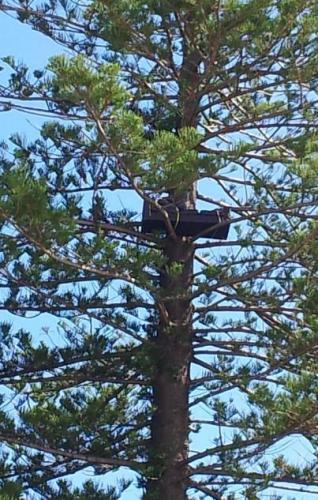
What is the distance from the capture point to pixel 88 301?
616 cm

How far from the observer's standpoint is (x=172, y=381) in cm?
618

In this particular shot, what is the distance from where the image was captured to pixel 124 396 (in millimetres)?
6453

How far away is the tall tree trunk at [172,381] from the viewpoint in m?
5.86

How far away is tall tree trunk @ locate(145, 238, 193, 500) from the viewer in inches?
231

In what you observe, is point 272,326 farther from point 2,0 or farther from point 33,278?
point 2,0

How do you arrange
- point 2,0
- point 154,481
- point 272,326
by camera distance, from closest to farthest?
point 154,481
point 272,326
point 2,0

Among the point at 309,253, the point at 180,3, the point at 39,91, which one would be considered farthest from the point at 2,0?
the point at 309,253

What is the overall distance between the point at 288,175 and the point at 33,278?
138cm

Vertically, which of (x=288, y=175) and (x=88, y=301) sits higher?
(x=288, y=175)

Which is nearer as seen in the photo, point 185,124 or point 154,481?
point 154,481

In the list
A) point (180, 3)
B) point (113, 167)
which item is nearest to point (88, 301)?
point (113, 167)

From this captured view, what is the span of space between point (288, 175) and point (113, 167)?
2.99 ft

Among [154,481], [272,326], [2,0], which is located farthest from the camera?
[2,0]

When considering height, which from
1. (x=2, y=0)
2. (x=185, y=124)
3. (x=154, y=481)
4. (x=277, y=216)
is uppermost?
(x=2, y=0)
